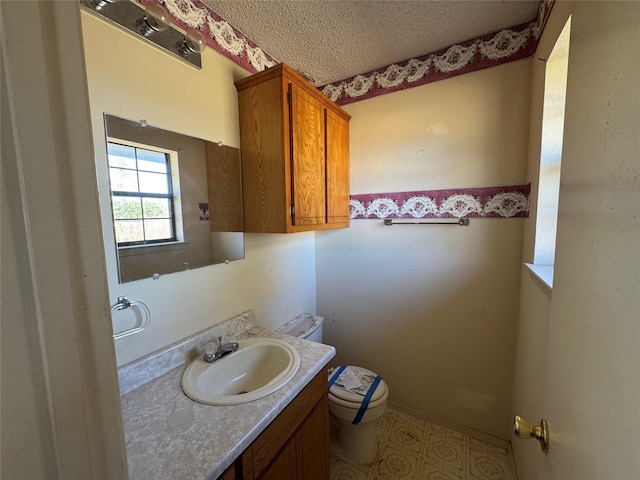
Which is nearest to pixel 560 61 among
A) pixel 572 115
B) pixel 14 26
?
pixel 572 115

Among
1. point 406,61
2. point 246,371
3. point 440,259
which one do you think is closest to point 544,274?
point 440,259

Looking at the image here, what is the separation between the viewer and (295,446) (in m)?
0.94

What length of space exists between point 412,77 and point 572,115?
4.35 ft

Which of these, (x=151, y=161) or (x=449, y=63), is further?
(x=449, y=63)

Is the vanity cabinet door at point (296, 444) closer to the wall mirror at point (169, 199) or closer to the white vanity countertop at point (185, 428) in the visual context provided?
the white vanity countertop at point (185, 428)

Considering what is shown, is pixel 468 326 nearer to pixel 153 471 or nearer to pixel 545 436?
pixel 545 436

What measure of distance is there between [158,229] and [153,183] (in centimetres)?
19

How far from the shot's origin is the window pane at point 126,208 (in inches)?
35.5

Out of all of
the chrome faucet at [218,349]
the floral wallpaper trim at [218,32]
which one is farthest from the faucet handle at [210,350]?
the floral wallpaper trim at [218,32]

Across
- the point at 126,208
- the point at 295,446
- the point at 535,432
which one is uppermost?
the point at 126,208

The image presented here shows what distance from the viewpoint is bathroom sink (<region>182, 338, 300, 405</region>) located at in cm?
96

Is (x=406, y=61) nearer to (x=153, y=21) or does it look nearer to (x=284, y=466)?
(x=153, y=21)

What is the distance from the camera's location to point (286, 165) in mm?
1236

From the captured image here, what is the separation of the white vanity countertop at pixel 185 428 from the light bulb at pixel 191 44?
4.55 ft
